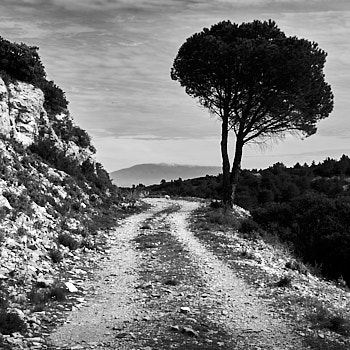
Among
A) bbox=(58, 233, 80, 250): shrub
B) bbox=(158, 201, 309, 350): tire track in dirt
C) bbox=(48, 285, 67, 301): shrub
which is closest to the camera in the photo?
bbox=(158, 201, 309, 350): tire track in dirt

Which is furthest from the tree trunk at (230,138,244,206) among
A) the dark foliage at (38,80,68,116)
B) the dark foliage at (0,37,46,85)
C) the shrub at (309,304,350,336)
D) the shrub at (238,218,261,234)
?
the shrub at (309,304,350,336)

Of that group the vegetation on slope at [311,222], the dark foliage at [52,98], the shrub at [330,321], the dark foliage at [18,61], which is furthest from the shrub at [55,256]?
the dark foliage at [52,98]

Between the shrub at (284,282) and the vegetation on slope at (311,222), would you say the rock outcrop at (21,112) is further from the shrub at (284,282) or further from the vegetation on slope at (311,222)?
the shrub at (284,282)

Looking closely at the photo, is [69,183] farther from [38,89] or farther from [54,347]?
[54,347]

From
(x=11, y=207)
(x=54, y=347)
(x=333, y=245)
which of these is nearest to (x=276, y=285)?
(x=54, y=347)

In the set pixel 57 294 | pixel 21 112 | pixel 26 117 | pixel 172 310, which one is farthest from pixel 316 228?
pixel 57 294

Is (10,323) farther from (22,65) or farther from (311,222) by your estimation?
(311,222)

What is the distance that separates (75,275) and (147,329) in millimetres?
4809

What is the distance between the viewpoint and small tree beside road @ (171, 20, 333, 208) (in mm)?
27969

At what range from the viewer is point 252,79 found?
29.3 metres

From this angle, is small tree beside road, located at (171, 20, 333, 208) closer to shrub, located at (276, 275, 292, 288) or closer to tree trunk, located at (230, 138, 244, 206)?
tree trunk, located at (230, 138, 244, 206)

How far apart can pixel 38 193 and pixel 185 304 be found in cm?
1051

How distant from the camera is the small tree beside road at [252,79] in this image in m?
28.0

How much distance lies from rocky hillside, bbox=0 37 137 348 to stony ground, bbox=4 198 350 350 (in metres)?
0.98
